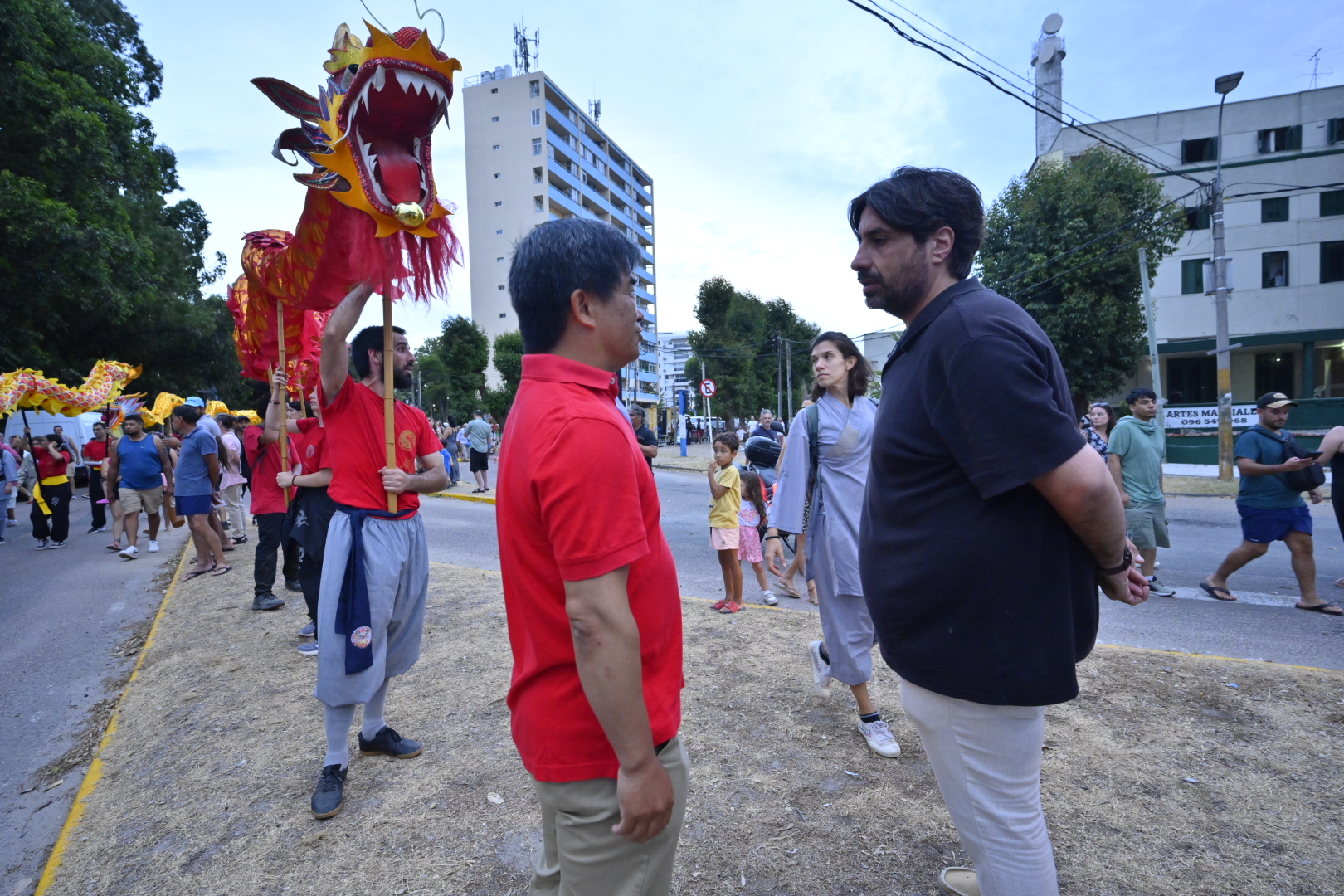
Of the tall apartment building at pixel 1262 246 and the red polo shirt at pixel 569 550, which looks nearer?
the red polo shirt at pixel 569 550

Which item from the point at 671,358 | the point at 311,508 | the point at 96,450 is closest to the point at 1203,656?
the point at 311,508

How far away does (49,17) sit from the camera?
623 inches

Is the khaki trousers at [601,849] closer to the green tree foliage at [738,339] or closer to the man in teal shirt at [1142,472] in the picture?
the man in teal shirt at [1142,472]

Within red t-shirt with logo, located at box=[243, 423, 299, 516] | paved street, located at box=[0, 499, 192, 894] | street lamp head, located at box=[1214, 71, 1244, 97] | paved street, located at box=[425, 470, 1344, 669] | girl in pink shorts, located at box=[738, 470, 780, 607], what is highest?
street lamp head, located at box=[1214, 71, 1244, 97]

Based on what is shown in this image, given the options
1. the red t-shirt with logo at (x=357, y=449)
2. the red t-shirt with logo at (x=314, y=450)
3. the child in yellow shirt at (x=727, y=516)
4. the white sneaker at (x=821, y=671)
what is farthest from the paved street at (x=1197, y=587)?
the red t-shirt with logo at (x=314, y=450)

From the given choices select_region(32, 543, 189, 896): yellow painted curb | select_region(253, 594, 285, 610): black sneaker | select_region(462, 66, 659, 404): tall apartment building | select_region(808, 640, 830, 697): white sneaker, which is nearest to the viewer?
select_region(32, 543, 189, 896): yellow painted curb

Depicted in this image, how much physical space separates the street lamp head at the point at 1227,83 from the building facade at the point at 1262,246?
11355mm

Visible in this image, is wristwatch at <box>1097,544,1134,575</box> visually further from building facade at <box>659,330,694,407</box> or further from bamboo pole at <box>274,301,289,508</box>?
building facade at <box>659,330,694,407</box>

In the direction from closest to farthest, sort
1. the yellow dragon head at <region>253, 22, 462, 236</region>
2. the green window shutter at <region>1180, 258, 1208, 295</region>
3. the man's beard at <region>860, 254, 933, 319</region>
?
the man's beard at <region>860, 254, 933, 319</region>
the yellow dragon head at <region>253, 22, 462, 236</region>
the green window shutter at <region>1180, 258, 1208, 295</region>

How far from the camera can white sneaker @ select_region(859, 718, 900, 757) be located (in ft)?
9.97

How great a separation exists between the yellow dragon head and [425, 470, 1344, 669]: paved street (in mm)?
2729

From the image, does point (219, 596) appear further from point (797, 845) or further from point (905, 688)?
point (905, 688)

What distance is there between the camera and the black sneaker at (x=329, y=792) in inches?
108

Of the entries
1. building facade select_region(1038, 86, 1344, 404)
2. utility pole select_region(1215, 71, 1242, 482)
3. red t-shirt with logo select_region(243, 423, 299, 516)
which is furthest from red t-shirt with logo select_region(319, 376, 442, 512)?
building facade select_region(1038, 86, 1344, 404)
